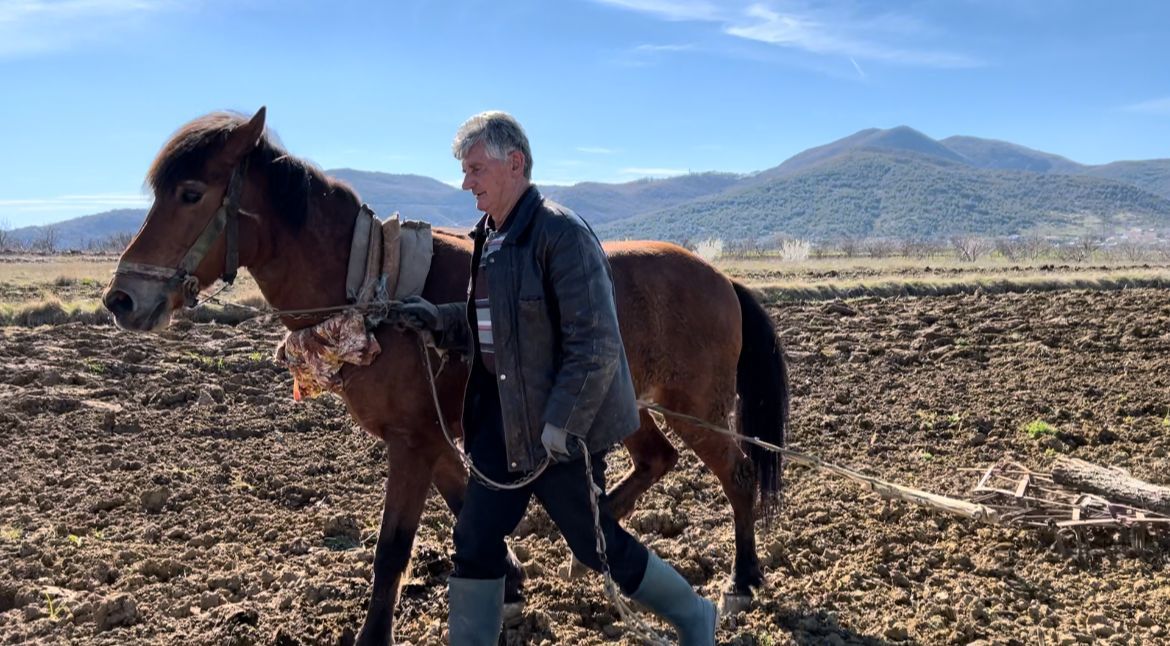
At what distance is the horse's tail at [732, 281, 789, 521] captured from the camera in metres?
4.92

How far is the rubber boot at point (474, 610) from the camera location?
9.50 feet

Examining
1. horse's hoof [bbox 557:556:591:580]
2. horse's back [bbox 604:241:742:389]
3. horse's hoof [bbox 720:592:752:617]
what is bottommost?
horse's hoof [bbox 720:592:752:617]

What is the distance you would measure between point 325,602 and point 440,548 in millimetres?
770

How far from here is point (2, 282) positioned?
68.7ft

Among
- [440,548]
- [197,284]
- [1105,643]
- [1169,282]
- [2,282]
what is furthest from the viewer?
[2,282]

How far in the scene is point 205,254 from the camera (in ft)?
11.4

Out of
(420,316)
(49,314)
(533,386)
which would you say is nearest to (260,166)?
(420,316)

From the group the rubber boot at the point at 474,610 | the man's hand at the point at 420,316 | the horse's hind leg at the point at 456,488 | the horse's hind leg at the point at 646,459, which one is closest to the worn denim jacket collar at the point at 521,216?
the man's hand at the point at 420,316

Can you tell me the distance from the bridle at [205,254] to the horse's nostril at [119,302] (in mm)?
88

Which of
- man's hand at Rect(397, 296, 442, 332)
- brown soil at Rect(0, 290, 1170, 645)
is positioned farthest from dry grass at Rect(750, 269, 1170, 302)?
man's hand at Rect(397, 296, 442, 332)

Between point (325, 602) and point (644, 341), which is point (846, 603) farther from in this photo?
point (325, 602)

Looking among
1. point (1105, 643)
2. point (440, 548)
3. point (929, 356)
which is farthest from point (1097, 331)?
point (440, 548)

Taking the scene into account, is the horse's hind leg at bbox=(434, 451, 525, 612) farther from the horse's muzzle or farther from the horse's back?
the horse's muzzle

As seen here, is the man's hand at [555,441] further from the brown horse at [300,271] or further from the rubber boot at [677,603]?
the brown horse at [300,271]
